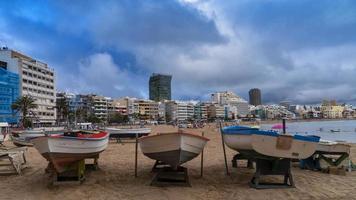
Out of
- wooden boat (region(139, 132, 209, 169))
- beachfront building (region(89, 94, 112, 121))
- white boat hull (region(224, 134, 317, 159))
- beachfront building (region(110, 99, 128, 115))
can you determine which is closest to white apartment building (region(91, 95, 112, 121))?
beachfront building (region(89, 94, 112, 121))

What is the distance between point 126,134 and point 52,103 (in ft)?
279

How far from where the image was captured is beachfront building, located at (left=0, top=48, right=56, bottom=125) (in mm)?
97375

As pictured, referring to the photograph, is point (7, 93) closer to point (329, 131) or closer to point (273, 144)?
point (329, 131)

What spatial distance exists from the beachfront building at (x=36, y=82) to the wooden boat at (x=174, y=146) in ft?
300

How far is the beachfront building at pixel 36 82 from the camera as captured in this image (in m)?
97.4

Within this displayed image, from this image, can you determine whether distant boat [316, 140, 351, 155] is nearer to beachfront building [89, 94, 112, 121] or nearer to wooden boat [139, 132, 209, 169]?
wooden boat [139, 132, 209, 169]

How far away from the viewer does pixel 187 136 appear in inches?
433


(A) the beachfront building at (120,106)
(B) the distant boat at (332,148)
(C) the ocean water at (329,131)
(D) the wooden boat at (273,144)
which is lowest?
(C) the ocean water at (329,131)

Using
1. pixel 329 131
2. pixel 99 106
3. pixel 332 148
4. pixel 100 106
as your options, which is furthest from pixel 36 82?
pixel 332 148

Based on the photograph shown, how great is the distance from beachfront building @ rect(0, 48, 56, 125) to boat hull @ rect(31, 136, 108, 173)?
9125 centimetres

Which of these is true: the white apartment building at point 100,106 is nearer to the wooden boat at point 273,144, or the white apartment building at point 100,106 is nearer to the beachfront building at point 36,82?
the beachfront building at point 36,82

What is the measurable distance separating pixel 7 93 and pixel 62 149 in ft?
287

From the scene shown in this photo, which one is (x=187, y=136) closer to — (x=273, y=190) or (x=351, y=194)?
(x=273, y=190)

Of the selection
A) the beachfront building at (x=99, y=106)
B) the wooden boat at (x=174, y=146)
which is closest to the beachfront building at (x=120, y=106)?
the beachfront building at (x=99, y=106)
